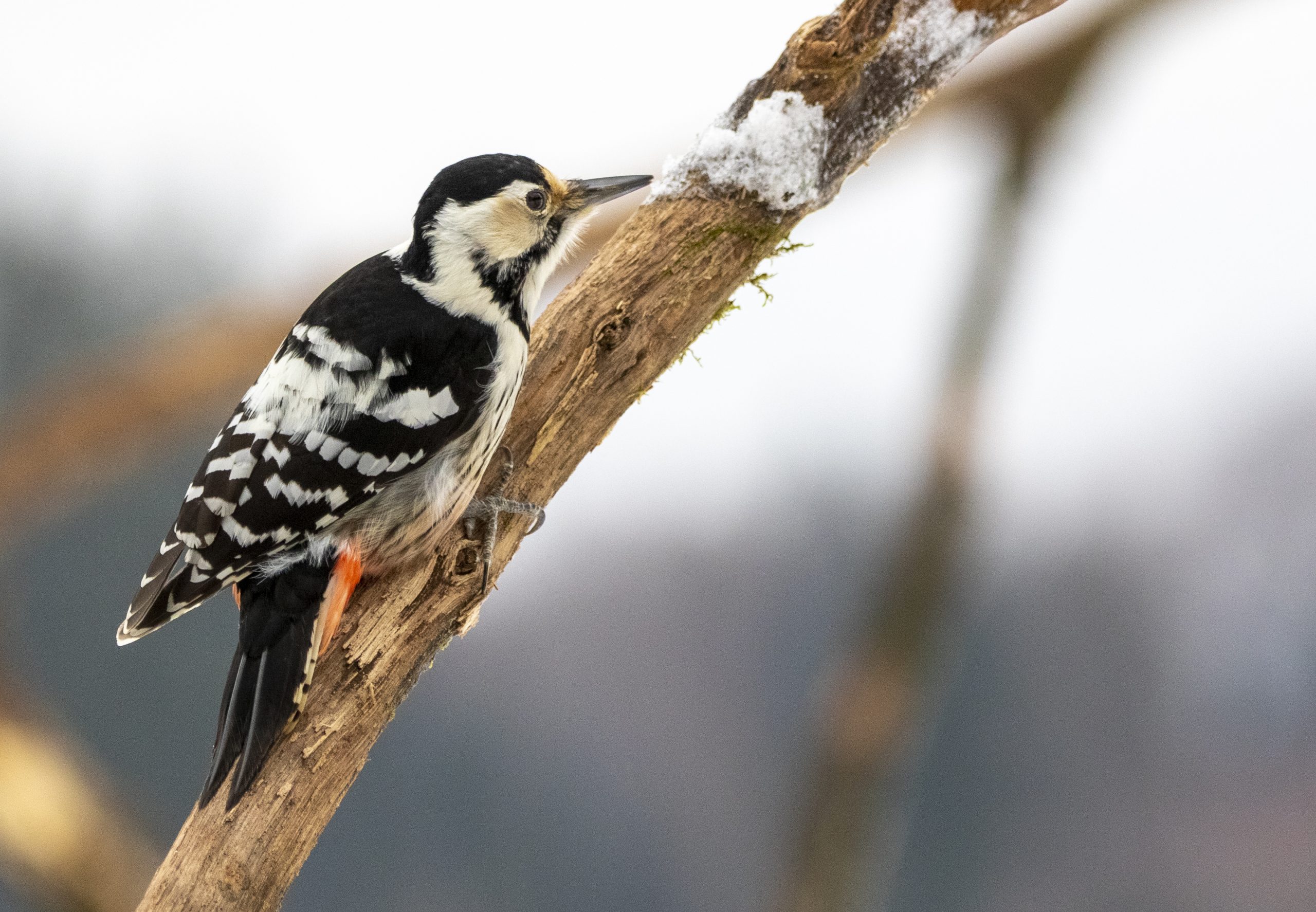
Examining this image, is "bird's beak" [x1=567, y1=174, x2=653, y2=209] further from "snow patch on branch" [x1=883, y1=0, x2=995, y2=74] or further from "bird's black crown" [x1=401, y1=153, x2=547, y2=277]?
"snow patch on branch" [x1=883, y1=0, x2=995, y2=74]

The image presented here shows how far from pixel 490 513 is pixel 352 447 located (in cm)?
17

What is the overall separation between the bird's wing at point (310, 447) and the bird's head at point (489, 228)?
0.22 ft

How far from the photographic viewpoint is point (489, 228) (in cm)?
112

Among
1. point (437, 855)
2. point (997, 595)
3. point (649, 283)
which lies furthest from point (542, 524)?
point (997, 595)

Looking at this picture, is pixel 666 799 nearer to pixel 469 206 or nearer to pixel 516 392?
pixel 516 392

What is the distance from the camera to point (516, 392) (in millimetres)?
1107

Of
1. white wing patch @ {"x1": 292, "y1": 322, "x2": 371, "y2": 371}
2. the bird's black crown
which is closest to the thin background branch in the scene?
the bird's black crown

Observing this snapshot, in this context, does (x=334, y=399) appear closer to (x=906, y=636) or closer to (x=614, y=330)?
(x=614, y=330)

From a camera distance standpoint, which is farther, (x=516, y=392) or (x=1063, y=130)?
(x=1063, y=130)

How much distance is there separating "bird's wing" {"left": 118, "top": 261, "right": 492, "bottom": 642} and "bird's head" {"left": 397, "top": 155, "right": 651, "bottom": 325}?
7 centimetres

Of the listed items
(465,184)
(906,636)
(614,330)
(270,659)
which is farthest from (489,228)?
(906,636)

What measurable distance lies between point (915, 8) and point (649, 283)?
0.38 meters

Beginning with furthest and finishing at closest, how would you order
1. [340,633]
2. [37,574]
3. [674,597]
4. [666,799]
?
[37,574] → [674,597] → [666,799] → [340,633]

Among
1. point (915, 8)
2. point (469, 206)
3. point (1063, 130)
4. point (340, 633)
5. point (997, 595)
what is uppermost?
point (1063, 130)
